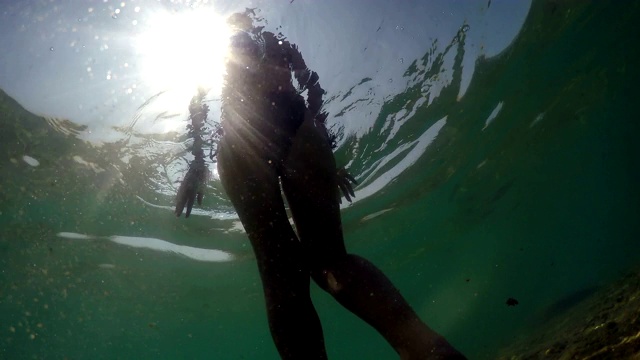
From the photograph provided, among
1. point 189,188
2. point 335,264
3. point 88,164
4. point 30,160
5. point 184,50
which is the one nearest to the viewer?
point 335,264

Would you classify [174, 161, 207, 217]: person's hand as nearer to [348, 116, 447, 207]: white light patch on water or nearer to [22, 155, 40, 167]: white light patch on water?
[22, 155, 40, 167]: white light patch on water

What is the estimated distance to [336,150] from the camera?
11.5 m

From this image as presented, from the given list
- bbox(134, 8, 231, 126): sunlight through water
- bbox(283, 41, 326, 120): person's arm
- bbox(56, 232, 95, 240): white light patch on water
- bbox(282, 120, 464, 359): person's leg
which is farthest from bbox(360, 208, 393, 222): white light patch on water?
bbox(282, 120, 464, 359): person's leg

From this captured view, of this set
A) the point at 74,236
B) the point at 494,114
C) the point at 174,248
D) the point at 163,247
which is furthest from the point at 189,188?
the point at 494,114

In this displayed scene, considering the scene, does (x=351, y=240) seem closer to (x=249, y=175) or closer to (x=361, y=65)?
(x=361, y=65)

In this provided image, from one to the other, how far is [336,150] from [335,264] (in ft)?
27.7

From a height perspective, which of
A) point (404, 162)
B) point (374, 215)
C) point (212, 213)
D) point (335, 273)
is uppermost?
point (212, 213)

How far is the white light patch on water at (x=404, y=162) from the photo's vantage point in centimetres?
1391

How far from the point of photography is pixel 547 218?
120 feet

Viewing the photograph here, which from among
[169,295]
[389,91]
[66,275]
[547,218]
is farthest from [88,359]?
[547,218]

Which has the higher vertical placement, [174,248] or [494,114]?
[174,248]

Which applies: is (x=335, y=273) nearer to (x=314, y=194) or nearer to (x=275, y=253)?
(x=275, y=253)

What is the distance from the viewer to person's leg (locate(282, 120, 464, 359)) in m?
2.69

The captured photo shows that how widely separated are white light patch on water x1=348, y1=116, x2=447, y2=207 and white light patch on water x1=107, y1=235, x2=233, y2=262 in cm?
637
